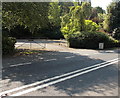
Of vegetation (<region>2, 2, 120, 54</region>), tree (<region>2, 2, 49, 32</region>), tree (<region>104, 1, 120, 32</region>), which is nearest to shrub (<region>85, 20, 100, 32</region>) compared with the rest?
vegetation (<region>2, 2, 120, 54</region>)

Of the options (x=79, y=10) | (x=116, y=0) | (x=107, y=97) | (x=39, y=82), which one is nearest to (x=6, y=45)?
(x=39, y=82)

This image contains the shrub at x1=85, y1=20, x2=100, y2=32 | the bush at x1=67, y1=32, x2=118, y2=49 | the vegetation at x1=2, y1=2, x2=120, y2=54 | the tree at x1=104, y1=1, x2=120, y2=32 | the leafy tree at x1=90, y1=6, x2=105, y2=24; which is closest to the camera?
the vegetation at x1=2, y1=2, x2=120, y2=54

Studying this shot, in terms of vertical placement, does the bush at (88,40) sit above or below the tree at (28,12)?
below

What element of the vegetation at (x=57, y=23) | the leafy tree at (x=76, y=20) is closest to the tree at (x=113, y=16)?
the vegetation at (x=57, y=23)

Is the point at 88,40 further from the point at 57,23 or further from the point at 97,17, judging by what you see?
the point at 97,17

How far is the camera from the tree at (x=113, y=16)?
27.5m

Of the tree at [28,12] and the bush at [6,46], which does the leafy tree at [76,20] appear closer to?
the tree at [28,12]

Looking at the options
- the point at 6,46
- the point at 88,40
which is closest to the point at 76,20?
the point at 88,40

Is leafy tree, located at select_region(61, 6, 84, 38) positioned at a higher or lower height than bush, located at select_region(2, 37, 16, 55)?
higher

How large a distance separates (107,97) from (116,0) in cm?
2961

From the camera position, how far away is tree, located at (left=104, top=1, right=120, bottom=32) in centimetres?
2752

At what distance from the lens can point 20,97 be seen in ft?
11.8

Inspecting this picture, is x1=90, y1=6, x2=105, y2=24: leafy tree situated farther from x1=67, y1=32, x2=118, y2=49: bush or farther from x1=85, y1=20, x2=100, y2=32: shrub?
x1=67, y1=32, x2=118, y2=49: bush

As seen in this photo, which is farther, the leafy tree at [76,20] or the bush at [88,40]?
the leafy tree at [76,20]
